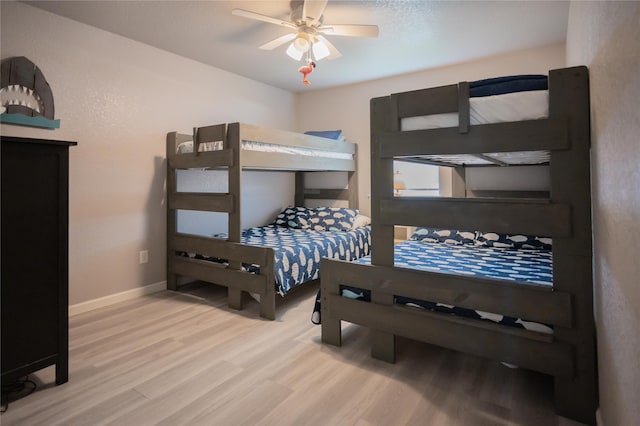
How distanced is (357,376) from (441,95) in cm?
144

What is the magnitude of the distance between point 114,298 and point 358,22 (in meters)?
2.98

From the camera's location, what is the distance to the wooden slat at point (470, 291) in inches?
54.5

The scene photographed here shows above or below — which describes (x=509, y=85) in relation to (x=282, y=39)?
below

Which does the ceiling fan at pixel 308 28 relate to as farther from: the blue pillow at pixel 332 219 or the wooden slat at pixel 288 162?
the blue pillow at pixel 332 219

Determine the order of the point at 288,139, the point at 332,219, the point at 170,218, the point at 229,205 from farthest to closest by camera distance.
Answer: the point at 332,219 < the point at 170,218 < the point at 288,139 < the point at 229,205

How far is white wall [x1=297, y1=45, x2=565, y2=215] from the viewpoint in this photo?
3145 mm

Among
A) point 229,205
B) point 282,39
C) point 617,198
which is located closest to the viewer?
point 617,198

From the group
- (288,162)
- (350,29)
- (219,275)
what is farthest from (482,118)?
(219,275)

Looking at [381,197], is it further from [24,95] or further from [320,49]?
[24,95]

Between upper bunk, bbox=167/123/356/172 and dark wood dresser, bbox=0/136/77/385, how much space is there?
121cm

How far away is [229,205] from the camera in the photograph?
267 cm

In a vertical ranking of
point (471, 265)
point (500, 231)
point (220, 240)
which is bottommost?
point (471, 265)

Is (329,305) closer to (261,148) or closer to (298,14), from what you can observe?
(261,148)

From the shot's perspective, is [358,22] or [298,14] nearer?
[298,14]
